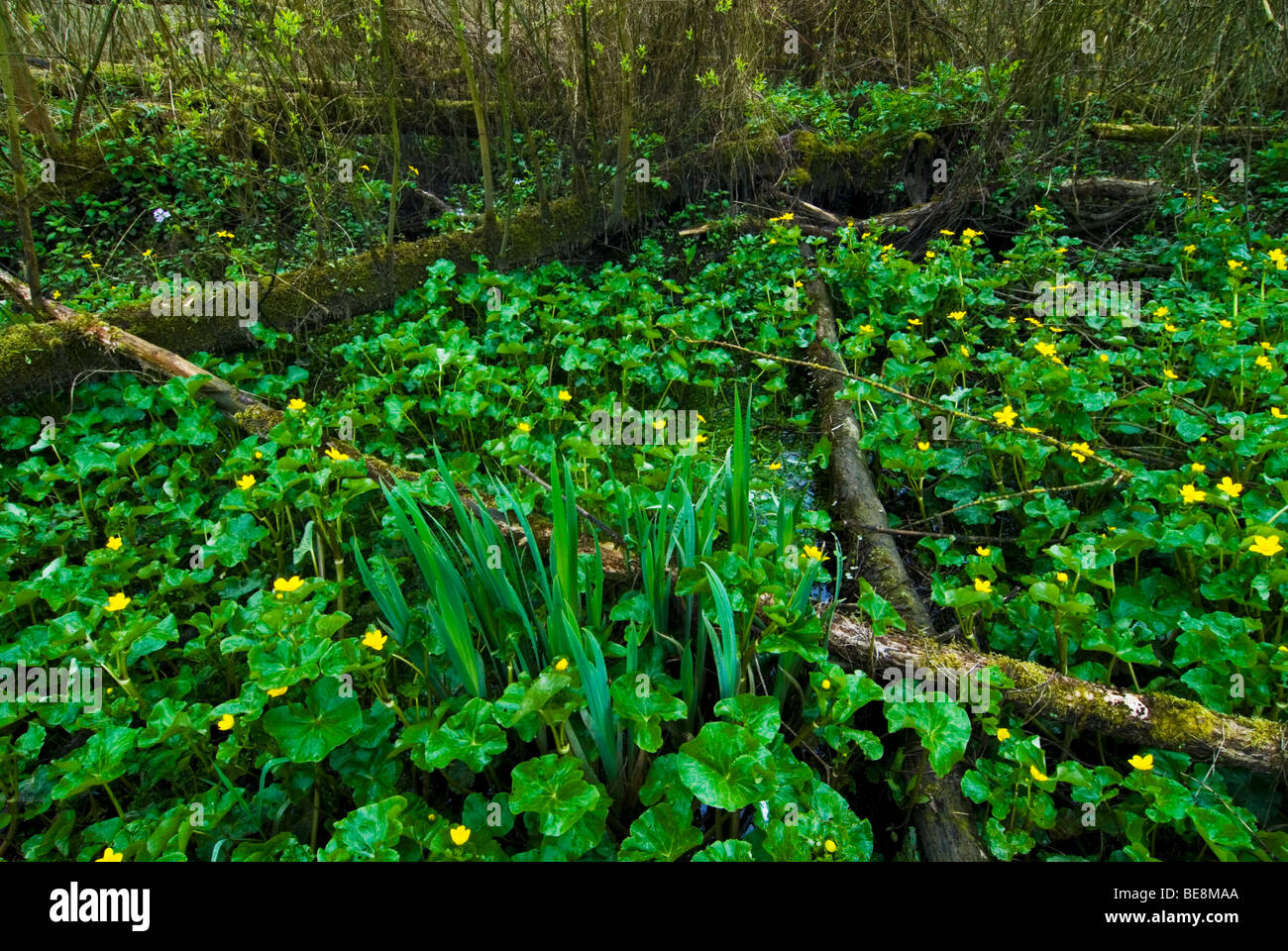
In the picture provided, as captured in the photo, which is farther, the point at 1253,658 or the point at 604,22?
the point at 604,22

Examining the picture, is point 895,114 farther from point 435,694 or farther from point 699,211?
point 435,694

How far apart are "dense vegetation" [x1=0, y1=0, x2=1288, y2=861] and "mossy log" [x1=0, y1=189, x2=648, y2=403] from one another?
3 centimetres

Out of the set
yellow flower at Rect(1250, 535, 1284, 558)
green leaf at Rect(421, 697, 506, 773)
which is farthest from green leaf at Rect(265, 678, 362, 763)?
yellow flower at Rect(1250, 535, 1284, 558)

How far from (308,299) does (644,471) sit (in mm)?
2388

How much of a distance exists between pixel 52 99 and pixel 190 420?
14.3 ft

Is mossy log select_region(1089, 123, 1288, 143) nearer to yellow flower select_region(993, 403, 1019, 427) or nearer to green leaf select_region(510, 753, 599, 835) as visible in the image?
yellow flower select_region(993, 403, 1019, 427)

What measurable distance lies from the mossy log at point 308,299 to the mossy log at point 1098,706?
3.16 m

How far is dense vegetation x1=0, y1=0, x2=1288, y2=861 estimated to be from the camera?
1.55 metres

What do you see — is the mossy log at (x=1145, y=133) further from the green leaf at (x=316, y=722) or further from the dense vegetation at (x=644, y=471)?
the green leaf at (x=316, y=722)

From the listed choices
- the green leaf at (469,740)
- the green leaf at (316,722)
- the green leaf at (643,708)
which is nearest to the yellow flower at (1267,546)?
the green leaf at (643,708)

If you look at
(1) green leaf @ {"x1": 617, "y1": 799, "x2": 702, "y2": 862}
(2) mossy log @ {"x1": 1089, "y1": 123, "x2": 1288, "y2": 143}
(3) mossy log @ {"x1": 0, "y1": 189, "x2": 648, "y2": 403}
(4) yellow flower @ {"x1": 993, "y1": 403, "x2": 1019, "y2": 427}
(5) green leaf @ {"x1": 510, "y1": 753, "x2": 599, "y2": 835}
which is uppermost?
(2) mossy log @ {"x1": 1089, "y1": 123, "x2": 1288, "y2": 143}

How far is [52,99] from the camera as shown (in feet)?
17.2

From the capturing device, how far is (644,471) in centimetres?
237
